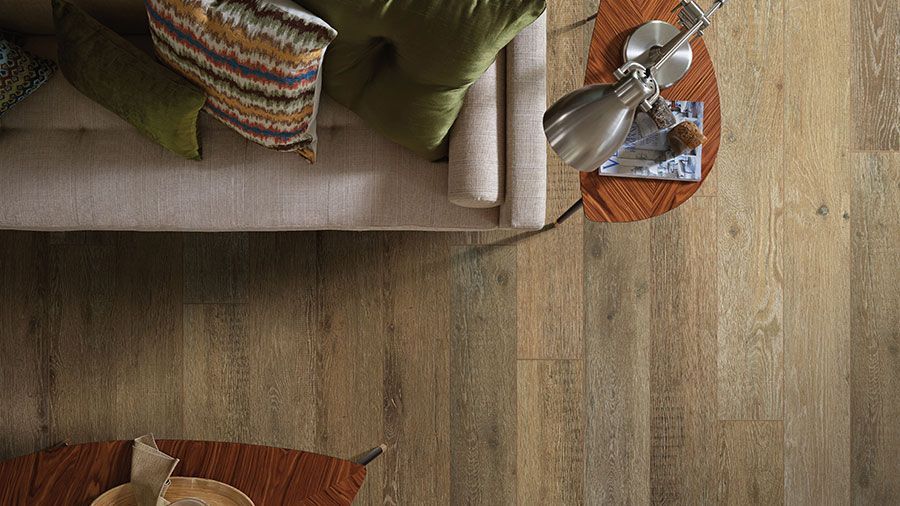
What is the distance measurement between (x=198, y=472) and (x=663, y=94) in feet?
4.78

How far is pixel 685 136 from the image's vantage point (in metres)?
1.68

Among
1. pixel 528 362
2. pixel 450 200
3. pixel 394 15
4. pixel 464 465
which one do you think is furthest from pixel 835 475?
pixel 394 15

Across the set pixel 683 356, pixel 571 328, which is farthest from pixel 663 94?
pixel 683 356

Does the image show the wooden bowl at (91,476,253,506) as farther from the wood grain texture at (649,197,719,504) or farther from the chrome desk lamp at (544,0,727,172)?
the wood grain texture at (649,197,719,504)

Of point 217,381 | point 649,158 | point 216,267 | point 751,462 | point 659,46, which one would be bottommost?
point 751,462

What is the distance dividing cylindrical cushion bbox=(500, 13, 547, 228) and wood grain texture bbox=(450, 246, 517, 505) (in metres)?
0.54

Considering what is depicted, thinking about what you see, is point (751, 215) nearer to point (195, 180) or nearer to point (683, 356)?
point (683, 356)

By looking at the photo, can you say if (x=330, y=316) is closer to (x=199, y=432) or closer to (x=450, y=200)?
(x=199, y=432)

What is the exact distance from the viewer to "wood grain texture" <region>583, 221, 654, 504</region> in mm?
2184

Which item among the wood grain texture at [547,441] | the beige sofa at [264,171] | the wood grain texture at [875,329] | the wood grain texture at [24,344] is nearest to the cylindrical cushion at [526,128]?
the beige sofa at [264,171]

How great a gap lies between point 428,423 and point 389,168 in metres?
0.88

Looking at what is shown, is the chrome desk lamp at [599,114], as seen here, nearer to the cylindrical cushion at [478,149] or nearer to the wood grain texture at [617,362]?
the cylindrical cushion at [478,149]

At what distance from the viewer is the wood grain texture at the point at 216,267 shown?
2.13m

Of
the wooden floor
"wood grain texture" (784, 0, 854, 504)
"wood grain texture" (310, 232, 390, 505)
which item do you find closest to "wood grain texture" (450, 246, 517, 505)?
the wooden floor
